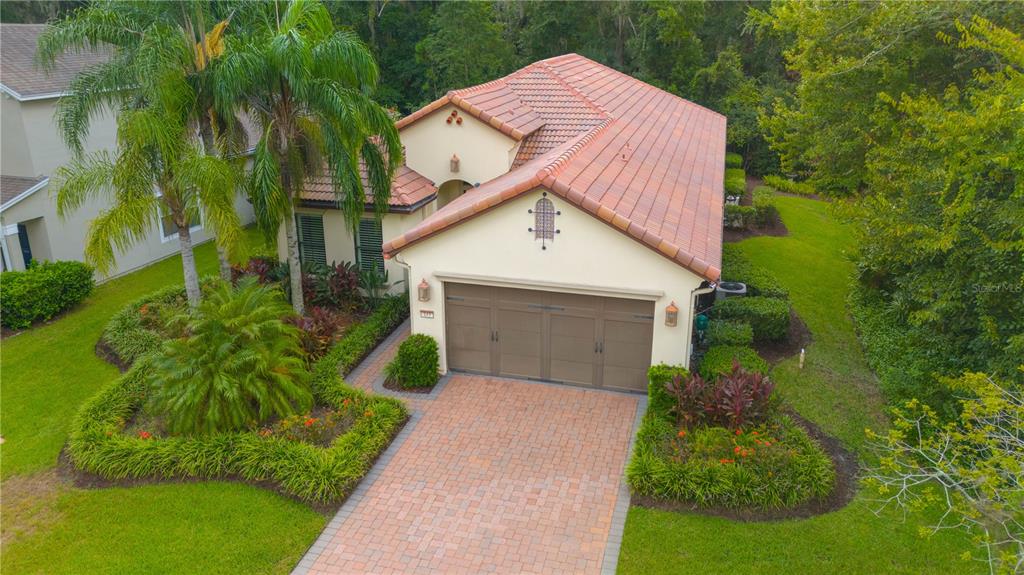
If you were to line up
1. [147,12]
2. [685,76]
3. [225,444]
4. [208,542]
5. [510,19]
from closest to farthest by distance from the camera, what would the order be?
[208,542] → [225,444] → [147,12] → [685,76] → [510,19]

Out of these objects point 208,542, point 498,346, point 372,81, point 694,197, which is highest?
point 372,81

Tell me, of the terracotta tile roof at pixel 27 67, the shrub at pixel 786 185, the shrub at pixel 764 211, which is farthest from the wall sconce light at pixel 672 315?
the shrub at pixel 786 185

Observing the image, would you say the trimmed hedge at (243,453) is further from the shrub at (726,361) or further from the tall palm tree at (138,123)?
the shrub at (726,361)

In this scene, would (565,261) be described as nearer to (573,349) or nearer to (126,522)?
(573,349)

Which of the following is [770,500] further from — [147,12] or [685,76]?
[685,76]

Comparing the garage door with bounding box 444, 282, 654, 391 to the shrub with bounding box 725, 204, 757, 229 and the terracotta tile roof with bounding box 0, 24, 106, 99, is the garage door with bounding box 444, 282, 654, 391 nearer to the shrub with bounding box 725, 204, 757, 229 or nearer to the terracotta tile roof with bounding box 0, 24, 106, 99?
the terracotta tile roof with bounding box 0, 24, 106, 99

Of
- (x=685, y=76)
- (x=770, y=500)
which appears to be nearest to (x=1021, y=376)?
(x=770, y=500)

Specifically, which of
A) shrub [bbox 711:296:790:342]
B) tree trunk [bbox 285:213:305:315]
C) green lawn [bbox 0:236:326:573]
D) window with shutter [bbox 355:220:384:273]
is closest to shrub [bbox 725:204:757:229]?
shrub [bbox 711:296:790:342]
